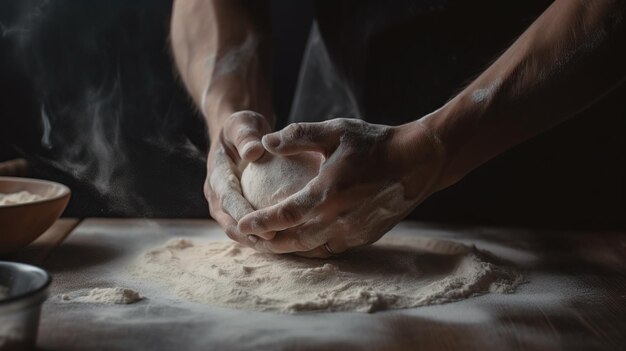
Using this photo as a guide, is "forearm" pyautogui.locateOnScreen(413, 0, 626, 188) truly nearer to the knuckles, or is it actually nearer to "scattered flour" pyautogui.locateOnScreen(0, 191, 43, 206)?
the knuckles

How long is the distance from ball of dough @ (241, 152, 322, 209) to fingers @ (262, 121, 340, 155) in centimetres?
6

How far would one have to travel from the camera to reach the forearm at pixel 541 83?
127 cm

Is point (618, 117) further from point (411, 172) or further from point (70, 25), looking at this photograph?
point (70, 25)

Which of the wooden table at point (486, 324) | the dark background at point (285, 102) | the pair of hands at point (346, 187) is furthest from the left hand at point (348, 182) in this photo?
the dark background at point (285, 102)

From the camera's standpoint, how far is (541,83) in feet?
4.21

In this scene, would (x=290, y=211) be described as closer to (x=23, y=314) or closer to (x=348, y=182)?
(x=348, y=182)

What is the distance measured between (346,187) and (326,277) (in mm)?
164

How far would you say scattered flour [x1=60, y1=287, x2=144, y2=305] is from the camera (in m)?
1.13

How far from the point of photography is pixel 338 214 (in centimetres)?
126

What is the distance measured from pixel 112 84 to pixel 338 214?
51.2 inches

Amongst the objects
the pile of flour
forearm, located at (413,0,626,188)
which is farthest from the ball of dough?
forearm, located at (413,0,626,188)

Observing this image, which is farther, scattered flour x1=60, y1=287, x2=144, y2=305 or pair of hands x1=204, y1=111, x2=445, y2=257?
pair of hands x1=204, y1=111, x2=445, y2=257

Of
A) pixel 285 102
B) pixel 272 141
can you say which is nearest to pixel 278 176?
pixel 272 141

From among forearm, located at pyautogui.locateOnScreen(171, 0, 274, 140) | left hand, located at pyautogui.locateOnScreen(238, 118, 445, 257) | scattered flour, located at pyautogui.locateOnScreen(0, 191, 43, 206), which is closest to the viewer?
left hand, located at pyautogui.locateOnScreen(238, 118, 445, 257)
